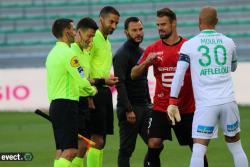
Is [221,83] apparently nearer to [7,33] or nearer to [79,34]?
[79,34]

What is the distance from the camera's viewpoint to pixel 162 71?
30.7ft

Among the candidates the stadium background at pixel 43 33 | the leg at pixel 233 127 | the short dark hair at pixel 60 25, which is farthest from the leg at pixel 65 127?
the stadium background at pixel 43 33

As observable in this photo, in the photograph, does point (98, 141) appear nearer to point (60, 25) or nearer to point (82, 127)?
point (82, 127)

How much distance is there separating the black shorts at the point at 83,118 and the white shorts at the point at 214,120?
1.52 meters

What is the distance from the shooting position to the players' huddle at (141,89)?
8492mm

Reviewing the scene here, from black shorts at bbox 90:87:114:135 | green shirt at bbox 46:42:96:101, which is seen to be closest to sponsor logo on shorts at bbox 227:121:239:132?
green shirt at bbox 46:42:96:101

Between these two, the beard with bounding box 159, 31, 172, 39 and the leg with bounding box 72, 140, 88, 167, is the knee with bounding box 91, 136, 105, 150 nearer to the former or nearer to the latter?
the leg with bounding box 72, 140, 88, 167

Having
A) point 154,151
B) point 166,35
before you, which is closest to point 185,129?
point 154,151

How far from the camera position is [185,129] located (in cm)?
944

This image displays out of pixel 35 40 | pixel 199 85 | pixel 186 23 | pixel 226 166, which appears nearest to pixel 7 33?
pixel 35 40

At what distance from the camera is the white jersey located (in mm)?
8438

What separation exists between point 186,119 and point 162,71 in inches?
25.0

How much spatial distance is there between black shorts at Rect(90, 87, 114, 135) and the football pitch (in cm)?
132

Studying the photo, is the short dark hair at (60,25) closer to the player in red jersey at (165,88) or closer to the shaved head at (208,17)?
the player in red jersey at (165,88)
